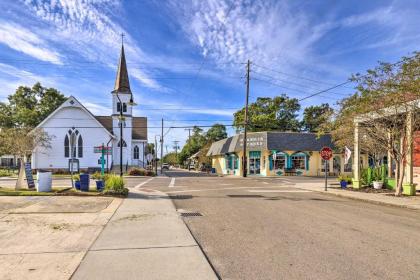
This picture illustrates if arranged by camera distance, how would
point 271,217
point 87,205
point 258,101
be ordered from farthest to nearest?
point 258,101 < point 87,205 < point 271,217

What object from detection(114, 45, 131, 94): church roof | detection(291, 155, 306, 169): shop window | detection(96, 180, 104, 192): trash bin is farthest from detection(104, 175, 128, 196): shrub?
detection(114, 45, 131, 94): church roof

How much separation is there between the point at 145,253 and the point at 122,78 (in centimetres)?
4692

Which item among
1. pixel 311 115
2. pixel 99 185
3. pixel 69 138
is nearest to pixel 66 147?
pixel 69 138

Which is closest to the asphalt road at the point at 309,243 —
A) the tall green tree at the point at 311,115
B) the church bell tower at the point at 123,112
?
the church bell tower at the point at 123,112

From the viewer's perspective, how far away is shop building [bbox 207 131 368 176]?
3934 centimetres

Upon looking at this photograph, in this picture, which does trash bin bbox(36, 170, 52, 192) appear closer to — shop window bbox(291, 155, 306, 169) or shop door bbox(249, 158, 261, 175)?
shop door bbox(249, 158, 261, 175)

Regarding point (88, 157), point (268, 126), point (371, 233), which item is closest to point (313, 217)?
point (371, 233)

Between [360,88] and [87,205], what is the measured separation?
535 inches

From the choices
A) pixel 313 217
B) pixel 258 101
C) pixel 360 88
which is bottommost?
pixel 313 217

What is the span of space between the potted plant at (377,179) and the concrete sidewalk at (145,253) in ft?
47.0

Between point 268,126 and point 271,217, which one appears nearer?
point 271,217

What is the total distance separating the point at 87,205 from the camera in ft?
38.5

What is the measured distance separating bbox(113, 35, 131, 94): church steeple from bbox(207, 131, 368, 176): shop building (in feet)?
63.0

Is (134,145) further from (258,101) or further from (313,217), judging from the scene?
(313,217)
